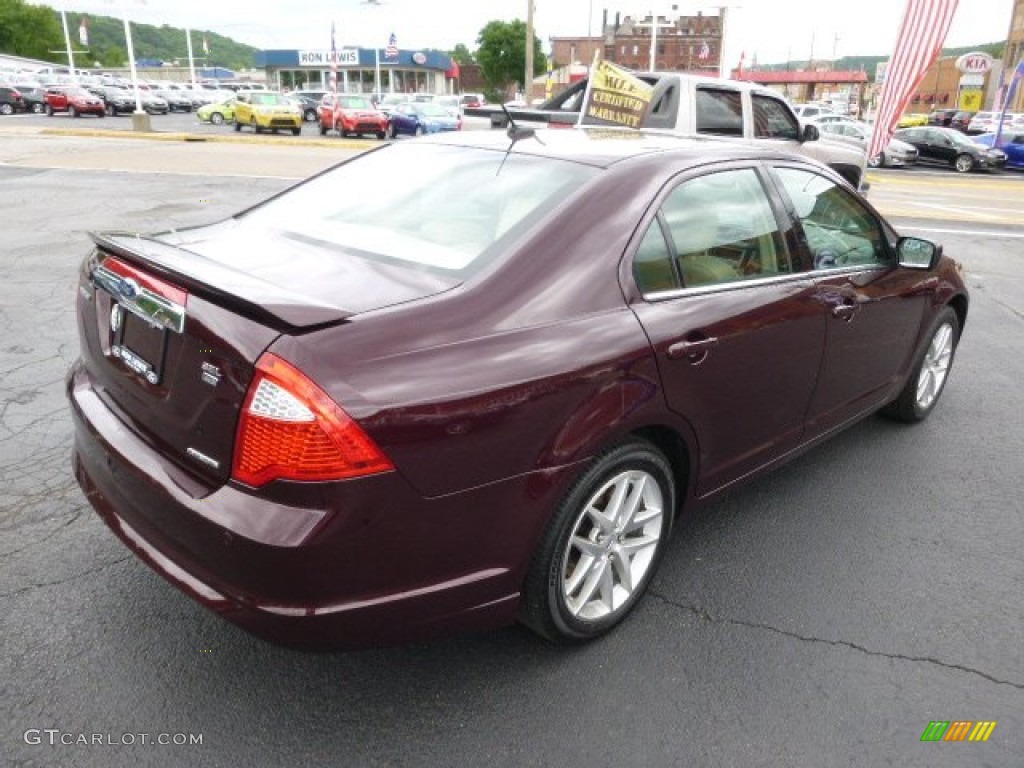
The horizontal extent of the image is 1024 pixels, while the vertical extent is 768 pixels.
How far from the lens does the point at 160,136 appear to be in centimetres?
2681

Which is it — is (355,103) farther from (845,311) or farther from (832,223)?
(845,311)

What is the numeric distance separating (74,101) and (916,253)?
157 feet

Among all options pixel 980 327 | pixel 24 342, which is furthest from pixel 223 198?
pixel 980 327

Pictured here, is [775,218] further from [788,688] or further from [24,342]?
[24,342]

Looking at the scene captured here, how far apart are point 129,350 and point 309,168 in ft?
52.5

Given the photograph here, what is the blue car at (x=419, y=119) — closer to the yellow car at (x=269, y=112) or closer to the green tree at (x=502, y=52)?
the yellow car at (x=269, y=112)

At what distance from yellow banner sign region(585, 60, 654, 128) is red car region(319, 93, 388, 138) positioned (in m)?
25.2

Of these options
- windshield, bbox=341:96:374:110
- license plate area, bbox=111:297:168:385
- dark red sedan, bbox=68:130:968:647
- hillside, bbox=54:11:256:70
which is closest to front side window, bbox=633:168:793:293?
dark red sedan, bbox=68:130:968:647

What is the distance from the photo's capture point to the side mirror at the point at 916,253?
387cm

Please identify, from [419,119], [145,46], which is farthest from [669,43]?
[145,46]

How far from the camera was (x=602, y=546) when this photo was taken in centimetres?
267

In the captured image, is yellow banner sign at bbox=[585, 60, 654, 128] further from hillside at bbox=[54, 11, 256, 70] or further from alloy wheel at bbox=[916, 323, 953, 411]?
hillside at bbox=[54, 11, 256, 70]

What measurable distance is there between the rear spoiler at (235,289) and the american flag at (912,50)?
8.14 m

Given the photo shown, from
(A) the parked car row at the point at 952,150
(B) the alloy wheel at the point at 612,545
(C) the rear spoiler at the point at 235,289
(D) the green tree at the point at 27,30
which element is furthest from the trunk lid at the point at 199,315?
(D) the green tree at the point at 27,30
